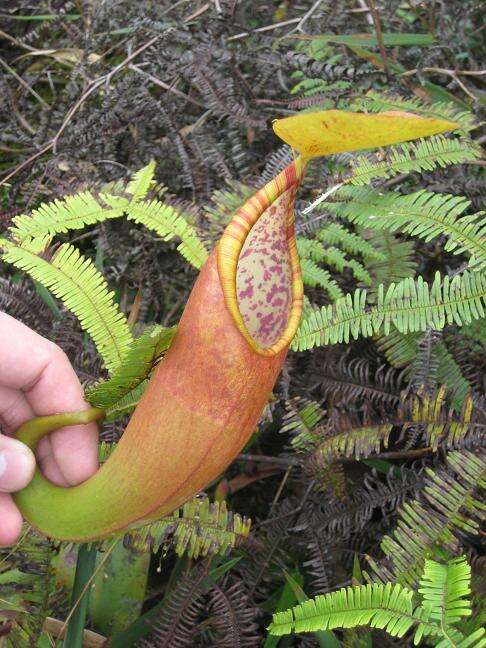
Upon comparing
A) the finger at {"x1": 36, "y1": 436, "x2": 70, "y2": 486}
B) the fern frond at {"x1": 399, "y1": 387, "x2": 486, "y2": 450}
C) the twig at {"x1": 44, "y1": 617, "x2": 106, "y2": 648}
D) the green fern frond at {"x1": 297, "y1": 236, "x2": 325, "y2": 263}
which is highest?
the green fern frond at {"x1": 297, "y1": 236, "x2": 325, "y2": 263}

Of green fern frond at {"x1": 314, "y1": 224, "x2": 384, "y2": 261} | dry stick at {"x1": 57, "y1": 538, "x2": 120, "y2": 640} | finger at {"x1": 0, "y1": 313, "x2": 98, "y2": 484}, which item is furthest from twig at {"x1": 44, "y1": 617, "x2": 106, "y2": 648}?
green fern frond at {"x1": 314, "y1": 224, "x2": 384, "y2": 261}

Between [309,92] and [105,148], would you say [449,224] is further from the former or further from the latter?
[105,148]

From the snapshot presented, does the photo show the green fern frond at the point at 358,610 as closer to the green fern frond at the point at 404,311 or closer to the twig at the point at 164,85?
the green fern frond at the point at 404,311

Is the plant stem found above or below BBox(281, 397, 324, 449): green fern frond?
below

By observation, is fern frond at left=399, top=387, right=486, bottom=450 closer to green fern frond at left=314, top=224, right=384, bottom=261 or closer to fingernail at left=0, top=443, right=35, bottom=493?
green fern frond at left=314, top=224, right=384, bottom=261

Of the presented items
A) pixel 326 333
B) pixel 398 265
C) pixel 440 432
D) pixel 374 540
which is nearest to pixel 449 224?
pixel 398 265
